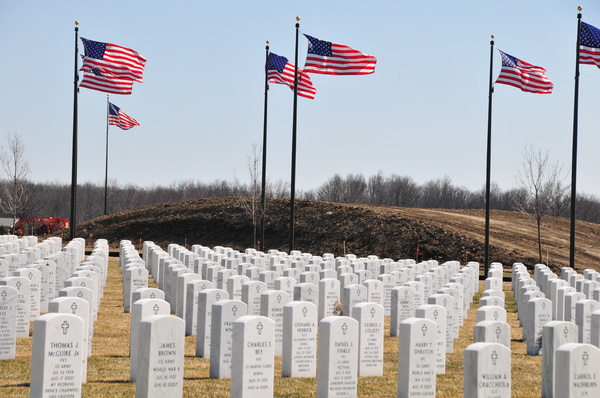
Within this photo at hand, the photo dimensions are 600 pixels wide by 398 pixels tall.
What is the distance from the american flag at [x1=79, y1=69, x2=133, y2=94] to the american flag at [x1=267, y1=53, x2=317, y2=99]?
561 cm

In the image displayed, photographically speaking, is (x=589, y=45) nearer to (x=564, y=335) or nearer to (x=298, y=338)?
(x=564, y=335)

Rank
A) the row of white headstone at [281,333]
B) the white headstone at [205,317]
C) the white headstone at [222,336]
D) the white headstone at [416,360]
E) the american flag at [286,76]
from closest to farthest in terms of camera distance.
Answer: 1. the row of white headstone at [281,333]
2. the white headstone at [416,360]
3. the white headstone at [222,336]
4. the white headstone at [205,317]
5. the american flag at [286,76]

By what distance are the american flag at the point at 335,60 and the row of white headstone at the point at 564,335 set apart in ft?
25.9

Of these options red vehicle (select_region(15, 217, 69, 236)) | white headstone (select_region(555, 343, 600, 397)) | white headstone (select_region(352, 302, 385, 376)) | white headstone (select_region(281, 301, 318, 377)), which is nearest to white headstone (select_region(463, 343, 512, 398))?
white headstone (select_region(555, 343, 600, 397))

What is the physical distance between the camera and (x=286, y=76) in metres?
31.8

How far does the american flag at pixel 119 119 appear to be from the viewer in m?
40.9

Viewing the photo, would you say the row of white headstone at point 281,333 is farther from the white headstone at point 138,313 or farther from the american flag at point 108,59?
the american flag at point 108,59

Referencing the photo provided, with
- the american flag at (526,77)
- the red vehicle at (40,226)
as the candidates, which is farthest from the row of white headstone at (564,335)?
the red vehicle at (40,226)

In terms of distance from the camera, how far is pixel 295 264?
80.6 feet

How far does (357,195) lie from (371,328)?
8997 centimetres

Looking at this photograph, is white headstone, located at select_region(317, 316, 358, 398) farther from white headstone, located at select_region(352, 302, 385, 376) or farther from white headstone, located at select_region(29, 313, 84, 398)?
white headstone, located at select_region(29, 313, 84, 398)

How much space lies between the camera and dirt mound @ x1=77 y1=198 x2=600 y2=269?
45844mm

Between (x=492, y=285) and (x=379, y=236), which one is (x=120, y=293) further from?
(x=379, y=236)

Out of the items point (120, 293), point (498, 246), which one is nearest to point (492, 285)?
point (120, 293)
